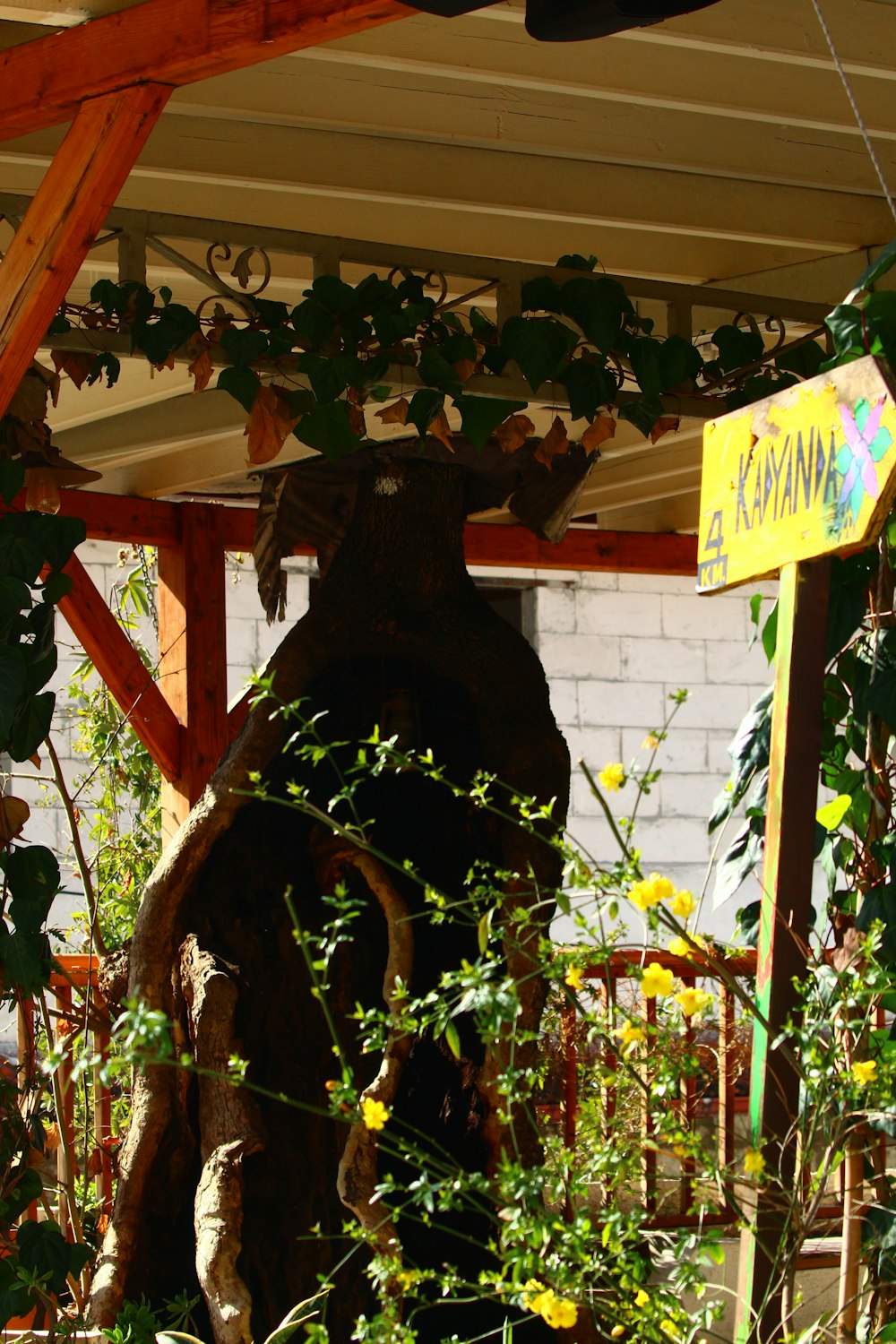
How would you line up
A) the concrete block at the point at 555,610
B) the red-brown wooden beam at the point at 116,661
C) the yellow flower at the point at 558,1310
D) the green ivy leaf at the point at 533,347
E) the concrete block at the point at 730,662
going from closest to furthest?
the yellow flower at the point at 558,1310, the green ivy leaf at the point at 533,347, the red-brown wooden beam at the point at 116,661, the concrete block at the point at 555,610, the concrete block at the point at 730,662

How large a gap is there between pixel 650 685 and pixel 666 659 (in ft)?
0.53

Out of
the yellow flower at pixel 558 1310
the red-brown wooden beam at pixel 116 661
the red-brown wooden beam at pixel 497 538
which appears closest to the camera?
the yellow flower at pixel 558 1310

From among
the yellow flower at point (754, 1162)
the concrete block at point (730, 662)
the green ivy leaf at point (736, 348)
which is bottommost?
the yellow flower at point (754, 1162)

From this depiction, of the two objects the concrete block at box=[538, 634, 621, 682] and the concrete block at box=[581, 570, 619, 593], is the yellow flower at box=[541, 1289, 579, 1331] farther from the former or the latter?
the concrete block at box=[581, 570, 619, 593]

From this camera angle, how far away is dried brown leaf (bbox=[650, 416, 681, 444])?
3621mm

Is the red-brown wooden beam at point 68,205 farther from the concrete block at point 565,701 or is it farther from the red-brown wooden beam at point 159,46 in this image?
the concrete block at point 565,701

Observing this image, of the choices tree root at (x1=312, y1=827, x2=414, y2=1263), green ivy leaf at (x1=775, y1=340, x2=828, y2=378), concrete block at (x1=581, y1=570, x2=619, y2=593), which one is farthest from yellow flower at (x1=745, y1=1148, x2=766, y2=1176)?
concrete block at (x1=581, y1=570, x2=619, y2=593)

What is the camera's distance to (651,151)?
323 cm

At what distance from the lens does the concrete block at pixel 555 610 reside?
7.79 m

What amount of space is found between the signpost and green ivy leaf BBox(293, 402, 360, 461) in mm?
1437

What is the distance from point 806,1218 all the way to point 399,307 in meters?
2.15

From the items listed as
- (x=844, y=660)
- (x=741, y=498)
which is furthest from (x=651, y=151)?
(x=741, y=498)

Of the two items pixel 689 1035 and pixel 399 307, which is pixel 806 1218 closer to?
pixel 399 307

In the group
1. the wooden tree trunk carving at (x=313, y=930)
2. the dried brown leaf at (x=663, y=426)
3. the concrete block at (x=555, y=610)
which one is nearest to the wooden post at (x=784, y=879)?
the wooden tree trunk carving at (x=313, y=930)
